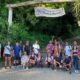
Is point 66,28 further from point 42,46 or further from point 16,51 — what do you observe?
point 16,51

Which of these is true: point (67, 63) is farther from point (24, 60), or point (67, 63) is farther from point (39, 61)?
point (24, 60)

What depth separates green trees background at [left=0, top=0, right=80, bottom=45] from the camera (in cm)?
2356

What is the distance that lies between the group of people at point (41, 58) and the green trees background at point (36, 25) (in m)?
1.55

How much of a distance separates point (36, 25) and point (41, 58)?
22.1 feet

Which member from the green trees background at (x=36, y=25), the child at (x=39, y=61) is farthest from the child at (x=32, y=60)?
the green trees background at (x=36, y=25)

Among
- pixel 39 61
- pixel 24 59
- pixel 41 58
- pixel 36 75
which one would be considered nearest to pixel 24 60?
pixel 24 59

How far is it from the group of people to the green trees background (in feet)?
5.08

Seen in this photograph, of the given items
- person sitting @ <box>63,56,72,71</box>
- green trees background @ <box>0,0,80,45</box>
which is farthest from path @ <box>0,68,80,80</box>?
green trees background @ <box>0,0,80,45</box>

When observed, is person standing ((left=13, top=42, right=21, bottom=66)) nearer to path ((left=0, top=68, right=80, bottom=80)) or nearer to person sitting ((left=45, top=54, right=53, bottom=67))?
path ((left=0, top=68, right=80, bottom=80))

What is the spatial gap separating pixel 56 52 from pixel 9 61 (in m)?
2.66

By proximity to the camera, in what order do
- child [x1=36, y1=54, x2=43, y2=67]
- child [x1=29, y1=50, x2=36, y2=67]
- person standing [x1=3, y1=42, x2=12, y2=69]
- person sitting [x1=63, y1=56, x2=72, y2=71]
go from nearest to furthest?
person sitting [x1=63, y1=56, x2=72, y2=71]
person standing [x1=3, y1=42, x2=12, y2=69]
child [x1=29, y1=50, x2=36, y2=67]
child [x1=36, y1=54, x2=43, y2=67]

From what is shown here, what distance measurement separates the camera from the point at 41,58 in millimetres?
21641

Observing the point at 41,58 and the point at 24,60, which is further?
the point at 41,58

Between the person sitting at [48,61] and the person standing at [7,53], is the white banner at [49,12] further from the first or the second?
the person standing at [7,53]
